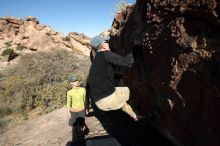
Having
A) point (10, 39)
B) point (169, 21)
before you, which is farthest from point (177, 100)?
point (10, 39)

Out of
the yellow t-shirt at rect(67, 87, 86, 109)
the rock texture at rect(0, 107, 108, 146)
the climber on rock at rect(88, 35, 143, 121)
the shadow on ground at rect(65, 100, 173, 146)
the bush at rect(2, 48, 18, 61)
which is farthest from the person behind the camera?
the bush at rect(2, 48, 18, 61)

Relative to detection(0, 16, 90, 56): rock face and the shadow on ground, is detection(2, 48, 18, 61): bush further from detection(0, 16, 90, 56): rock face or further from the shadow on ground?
the shadow on ground

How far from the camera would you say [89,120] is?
841 centimetres

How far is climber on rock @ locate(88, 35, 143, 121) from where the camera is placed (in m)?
4.32

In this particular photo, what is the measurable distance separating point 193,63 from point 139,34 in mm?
1402

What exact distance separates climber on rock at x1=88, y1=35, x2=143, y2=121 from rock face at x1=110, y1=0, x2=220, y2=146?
1.24ft

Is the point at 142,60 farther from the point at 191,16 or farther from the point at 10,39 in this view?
the point at 10,39

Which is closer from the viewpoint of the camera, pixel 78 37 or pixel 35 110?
pixel 35 110

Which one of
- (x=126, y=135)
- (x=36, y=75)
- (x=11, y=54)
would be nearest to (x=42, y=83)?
(x=36, y=75)

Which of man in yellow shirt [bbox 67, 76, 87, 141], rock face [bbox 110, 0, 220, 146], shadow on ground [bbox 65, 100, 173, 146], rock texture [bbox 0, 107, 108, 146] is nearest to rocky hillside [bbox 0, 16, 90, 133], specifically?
rock texture [bbox 0, 107, 108, 146]

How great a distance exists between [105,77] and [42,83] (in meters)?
14.6

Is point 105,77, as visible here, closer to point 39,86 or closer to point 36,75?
point 39,86

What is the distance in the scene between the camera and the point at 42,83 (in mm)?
18578

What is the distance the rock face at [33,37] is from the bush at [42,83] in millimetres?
12981
